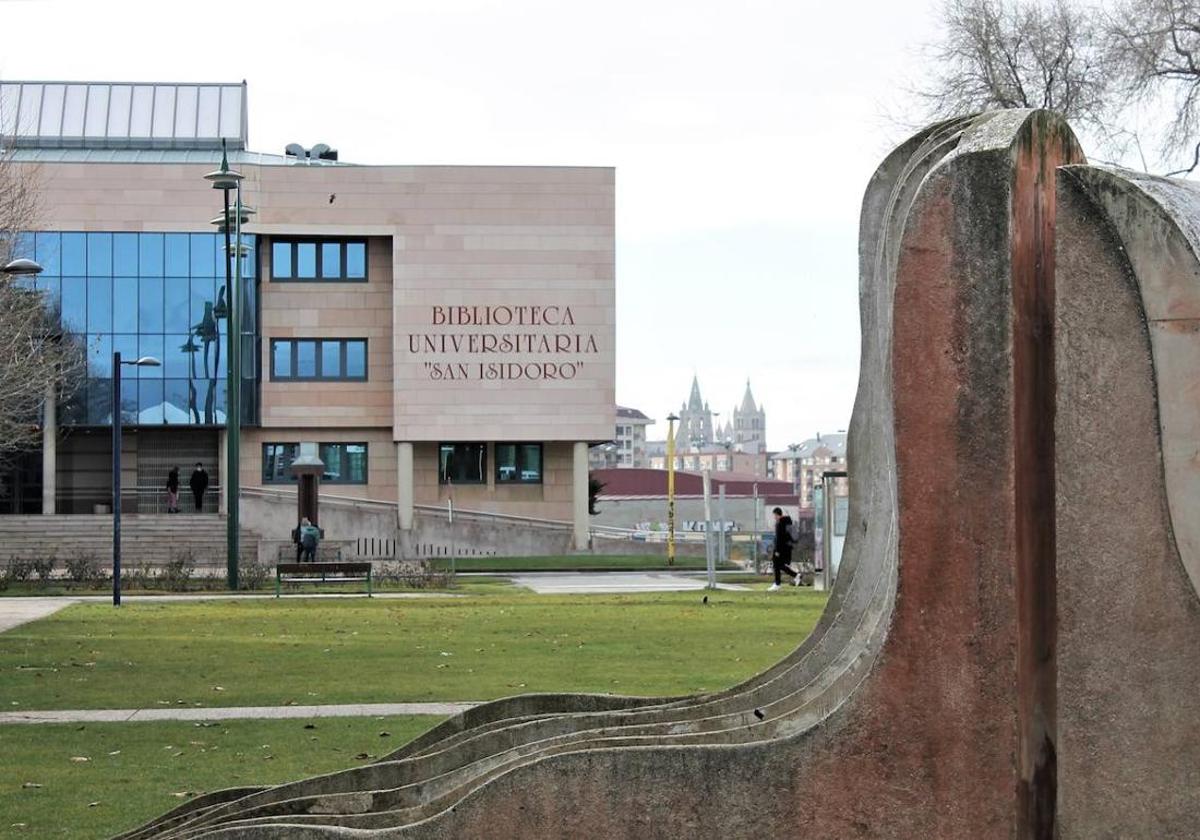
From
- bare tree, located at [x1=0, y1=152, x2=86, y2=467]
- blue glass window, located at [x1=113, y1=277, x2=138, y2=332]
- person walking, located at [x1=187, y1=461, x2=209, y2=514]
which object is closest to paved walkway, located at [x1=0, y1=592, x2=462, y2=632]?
bare tree, located at [x1=0, y1=152, x2=86, y2=467]

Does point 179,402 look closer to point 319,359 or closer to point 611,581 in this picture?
point 319,359

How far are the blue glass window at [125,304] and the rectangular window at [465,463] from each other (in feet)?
37.5

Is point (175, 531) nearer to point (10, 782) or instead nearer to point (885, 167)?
point (10, 782)

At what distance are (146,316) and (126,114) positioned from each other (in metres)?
14.1

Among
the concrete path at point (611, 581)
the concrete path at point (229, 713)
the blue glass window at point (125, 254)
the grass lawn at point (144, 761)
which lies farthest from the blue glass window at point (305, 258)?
the grass lawn at point (144, 761)

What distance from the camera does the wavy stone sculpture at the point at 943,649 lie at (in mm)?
6398

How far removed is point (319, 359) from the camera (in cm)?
6594

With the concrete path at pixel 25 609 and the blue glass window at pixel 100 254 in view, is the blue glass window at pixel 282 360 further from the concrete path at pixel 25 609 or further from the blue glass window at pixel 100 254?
the concrete path at pixel 25 609

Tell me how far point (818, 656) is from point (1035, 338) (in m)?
1.61

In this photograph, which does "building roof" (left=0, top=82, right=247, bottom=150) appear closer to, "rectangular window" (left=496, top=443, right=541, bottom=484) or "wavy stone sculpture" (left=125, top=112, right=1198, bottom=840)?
"rectangular window" (left=496, top=443, right=541, bottom=484)

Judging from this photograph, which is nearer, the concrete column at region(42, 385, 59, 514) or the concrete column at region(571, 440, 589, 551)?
the concrete column at region(42, 385, 59, 514)

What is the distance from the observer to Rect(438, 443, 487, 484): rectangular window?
6669 cm

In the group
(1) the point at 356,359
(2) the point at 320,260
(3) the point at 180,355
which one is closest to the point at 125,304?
(3) the point at 180,355

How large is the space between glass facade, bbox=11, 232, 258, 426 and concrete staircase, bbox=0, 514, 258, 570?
5001 mm
